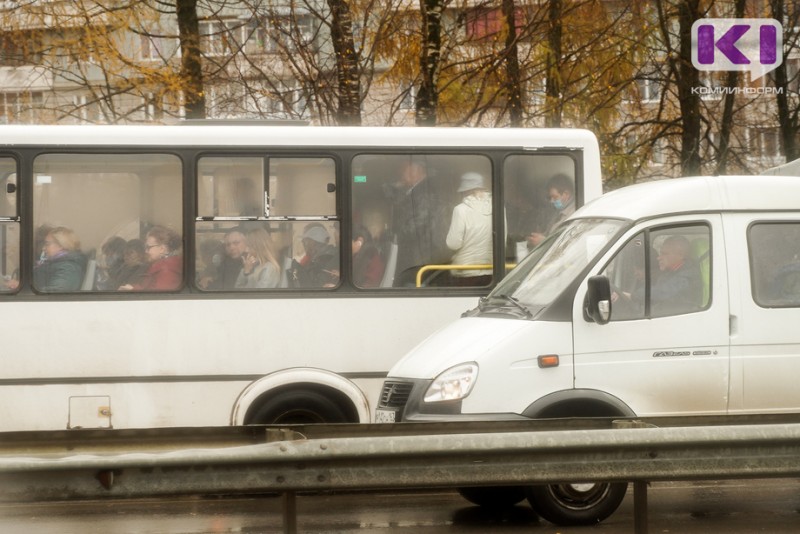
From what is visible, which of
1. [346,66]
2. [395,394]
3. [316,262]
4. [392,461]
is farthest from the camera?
[346,66]

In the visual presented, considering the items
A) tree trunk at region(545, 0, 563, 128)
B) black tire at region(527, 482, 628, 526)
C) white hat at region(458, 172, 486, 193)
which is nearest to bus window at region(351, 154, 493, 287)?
white hat at region(458, 172, 486, 193)

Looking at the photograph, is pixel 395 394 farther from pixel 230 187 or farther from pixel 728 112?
pixel 728 112

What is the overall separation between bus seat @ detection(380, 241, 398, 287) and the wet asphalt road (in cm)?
181

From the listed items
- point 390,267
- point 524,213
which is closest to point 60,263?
point 390,267

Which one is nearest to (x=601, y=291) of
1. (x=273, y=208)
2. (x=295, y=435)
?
(x=295, y=435)

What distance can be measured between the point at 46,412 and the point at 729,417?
17.9ft

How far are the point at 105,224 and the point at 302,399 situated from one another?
83.2 inches

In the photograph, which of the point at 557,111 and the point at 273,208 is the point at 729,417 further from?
the point at 557,111

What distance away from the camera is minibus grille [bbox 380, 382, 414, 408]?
7.64 metres

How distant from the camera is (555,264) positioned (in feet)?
26.1

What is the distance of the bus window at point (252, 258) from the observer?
964 centimetres

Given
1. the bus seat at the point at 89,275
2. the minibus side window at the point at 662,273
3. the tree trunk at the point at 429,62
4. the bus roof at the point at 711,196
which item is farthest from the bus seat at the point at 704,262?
the tree trunk at the point at 429,62

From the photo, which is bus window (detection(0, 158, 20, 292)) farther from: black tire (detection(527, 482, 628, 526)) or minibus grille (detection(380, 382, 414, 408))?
black tire (detection(527, 482, 628, 526))

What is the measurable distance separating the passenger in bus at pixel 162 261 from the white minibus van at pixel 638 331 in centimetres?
246
